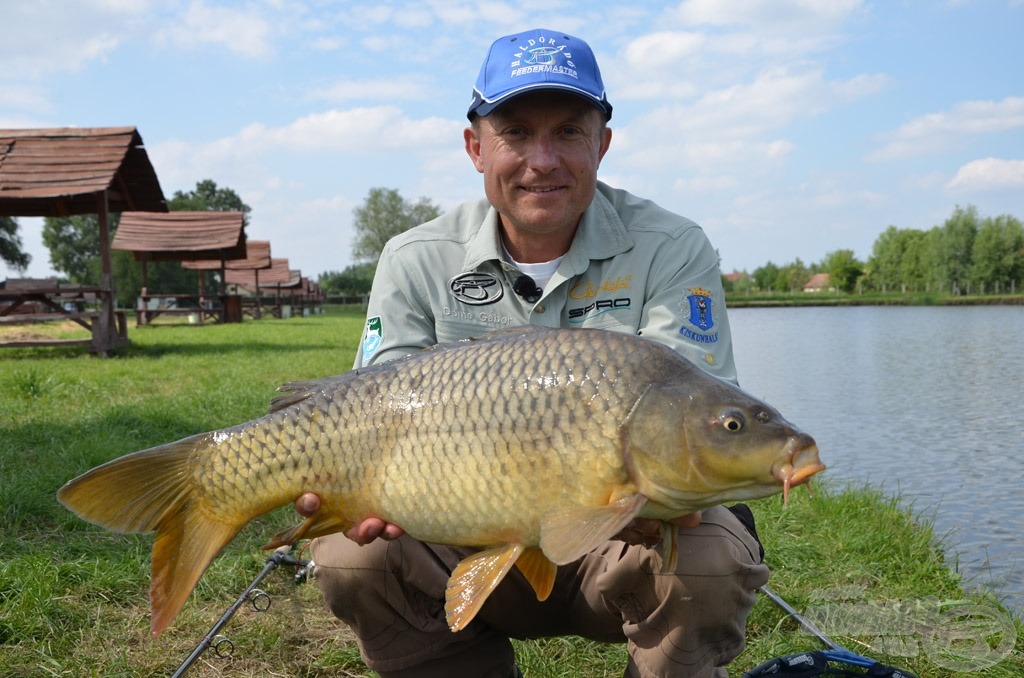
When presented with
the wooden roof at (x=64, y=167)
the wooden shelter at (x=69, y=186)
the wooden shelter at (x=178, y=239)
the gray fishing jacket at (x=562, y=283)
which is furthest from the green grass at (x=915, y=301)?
the gray fishing jacket at (x=562, y=283)

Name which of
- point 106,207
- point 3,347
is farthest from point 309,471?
point 3,347

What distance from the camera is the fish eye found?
57.1 inches

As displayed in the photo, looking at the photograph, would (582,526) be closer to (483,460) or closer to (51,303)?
(483,460)

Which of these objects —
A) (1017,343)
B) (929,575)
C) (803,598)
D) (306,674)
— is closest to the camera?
(306,674)

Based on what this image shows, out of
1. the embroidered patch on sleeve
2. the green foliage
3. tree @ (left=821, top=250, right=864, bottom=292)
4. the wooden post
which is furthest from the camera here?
tree @ (left=821, top=250, right=864, bottom=292)

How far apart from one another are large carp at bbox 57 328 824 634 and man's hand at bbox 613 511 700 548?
26 mm

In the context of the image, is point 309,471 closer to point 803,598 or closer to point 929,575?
point 803,598

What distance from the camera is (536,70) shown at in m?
2.10

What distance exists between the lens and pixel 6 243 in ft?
135

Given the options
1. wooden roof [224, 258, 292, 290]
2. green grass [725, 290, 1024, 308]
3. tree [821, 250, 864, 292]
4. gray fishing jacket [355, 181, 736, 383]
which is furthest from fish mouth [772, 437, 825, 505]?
tree [821, 250, 864, 292]

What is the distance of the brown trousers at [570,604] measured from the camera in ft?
5.74

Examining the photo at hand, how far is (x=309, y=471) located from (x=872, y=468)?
5.11 metres

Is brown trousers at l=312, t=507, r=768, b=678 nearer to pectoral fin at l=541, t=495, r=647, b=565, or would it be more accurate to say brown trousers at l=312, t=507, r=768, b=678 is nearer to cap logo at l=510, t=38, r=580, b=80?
pectoral fin at l=541, t=495, r=647, b=565

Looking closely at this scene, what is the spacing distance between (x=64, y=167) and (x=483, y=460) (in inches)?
405
